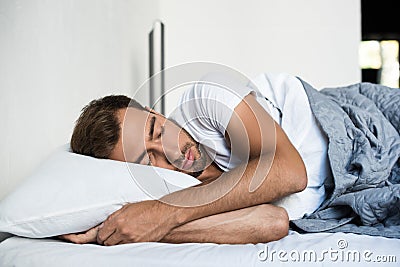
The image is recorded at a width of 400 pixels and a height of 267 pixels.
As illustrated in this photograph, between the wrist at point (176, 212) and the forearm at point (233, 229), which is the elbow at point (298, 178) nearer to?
the forearm at point (233, 229)

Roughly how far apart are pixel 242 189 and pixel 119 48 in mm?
1506

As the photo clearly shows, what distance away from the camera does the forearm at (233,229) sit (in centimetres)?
146

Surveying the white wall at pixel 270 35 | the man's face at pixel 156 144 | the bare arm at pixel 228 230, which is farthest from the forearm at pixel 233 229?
the white wall at pixel 270 35

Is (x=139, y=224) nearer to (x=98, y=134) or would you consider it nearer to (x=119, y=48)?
(x=98, y=134)

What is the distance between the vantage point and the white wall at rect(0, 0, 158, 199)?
5.37 feet

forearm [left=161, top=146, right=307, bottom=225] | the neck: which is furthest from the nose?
forearm [left=161, top=146, right=307, bottom=225]

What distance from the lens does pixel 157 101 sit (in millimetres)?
3406

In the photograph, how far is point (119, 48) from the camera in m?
2.84

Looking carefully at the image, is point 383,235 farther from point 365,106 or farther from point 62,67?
point 62,67

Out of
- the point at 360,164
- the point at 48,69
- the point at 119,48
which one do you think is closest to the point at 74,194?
the point at 48,69

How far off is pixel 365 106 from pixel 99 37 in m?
1.10

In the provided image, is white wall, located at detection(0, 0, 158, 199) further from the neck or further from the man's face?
the neck

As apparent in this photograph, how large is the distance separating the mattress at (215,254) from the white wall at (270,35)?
2.55 m

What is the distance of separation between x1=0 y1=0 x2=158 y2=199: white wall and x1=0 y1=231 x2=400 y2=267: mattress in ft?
1.20
